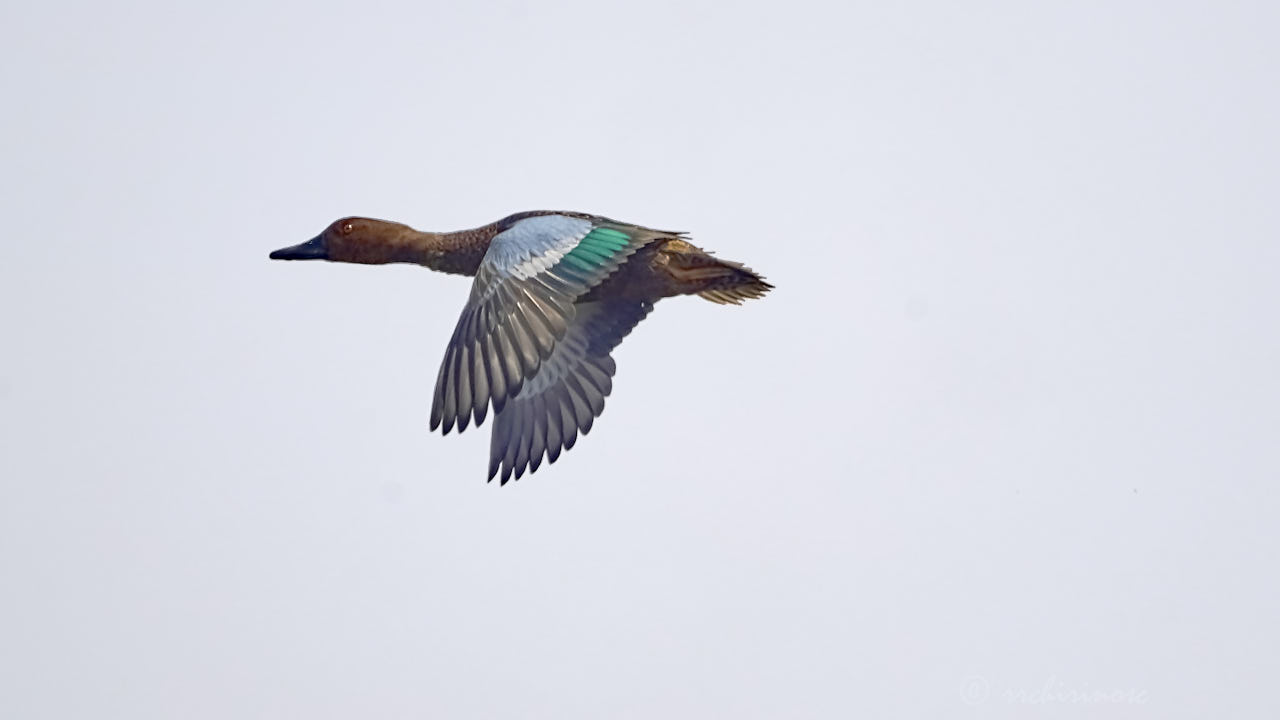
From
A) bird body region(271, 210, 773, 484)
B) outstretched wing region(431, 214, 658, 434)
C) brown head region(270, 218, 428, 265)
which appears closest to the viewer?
outstretched wing region(431, 214, 658, 434)

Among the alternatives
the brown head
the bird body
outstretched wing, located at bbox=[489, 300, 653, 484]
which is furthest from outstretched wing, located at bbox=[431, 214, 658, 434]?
the brown head

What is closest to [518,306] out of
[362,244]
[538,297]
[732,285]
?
[538,297]

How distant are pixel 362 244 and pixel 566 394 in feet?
6.25

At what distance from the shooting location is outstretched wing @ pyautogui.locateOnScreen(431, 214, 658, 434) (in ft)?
39.9

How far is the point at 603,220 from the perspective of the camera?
1365cm

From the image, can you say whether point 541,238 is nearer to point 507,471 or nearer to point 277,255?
point 507,471

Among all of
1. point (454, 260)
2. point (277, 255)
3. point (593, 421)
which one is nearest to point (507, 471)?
point (593, 421)

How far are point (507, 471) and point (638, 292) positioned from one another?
61.2 inches

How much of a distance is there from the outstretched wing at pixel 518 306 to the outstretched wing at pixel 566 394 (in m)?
1.19

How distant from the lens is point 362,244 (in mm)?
14664

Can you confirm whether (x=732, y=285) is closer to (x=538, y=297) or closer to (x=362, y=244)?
(x=538, y=297)

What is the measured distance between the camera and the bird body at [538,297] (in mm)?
12266

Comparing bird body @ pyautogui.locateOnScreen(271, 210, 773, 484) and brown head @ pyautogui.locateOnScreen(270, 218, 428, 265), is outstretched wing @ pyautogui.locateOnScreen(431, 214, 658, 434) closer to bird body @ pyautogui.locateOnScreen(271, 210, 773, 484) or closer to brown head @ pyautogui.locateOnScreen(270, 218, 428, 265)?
bird body @ pyautogui.locateOnScreen(271, 210, 773, 484)

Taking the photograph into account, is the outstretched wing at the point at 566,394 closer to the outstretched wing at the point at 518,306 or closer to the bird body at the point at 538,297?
the bird body at the point at 538,297
